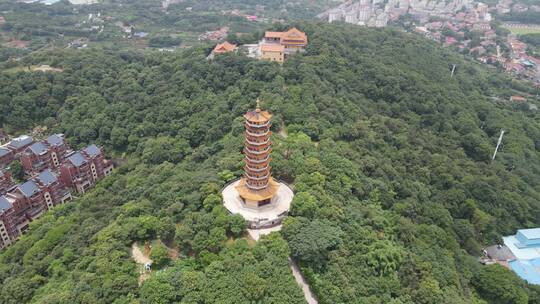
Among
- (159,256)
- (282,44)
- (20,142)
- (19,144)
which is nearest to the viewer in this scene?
(159,256)

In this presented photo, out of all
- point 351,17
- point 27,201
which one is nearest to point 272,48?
point 27,201

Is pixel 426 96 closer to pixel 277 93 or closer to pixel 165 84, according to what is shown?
pixel 277 93

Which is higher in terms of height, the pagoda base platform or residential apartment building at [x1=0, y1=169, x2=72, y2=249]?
the pagoda base platform

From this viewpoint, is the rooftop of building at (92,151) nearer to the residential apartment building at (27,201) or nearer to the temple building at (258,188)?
the residential apartment building at (27,201)

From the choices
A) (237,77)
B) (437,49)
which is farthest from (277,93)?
(437,49)

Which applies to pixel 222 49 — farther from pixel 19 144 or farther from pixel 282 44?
pixel 19 144

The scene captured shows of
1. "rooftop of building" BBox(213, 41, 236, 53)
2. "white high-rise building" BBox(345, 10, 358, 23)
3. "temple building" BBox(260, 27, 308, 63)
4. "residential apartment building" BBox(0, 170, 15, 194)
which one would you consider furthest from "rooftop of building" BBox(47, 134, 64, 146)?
"white high-rise building" BBox(345, 10, 358, 23)

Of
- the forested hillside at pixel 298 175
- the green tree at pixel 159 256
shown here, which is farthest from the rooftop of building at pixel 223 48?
the green tree at pixel 159 256

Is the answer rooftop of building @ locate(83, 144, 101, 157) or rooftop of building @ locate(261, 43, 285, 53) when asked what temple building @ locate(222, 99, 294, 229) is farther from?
rooftop of building @ locate(261, 43, 285, 53)
